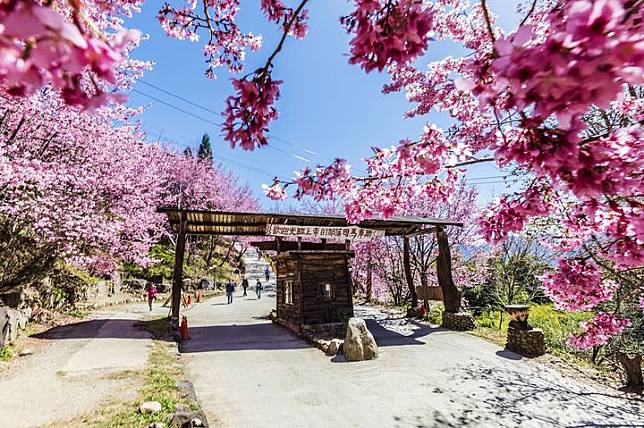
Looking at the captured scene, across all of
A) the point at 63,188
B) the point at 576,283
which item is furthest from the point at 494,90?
the point at 63,188

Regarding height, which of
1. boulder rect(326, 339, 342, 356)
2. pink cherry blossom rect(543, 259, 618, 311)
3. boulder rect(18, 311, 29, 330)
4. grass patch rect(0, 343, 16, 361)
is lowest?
boulder rect(326, 339, 342, 356)

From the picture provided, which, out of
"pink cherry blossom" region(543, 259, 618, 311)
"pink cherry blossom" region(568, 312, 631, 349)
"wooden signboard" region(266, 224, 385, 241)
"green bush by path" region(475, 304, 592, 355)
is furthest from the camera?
"wooden signboard" region(266, 224, 385, 241)

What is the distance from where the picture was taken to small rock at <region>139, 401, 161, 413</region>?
4914 millimetres

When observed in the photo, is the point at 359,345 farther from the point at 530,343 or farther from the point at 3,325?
the point at 3,325

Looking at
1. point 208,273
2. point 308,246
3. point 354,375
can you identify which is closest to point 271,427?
point 354,375

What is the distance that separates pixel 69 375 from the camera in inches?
262

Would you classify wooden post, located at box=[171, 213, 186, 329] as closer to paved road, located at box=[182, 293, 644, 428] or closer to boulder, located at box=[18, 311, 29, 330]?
paved road, located at box=[182, 293, 644, 428]

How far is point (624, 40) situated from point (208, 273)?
3190 cm

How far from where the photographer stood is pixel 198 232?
13.1 m

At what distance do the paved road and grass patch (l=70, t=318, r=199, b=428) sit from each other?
494 millimetres

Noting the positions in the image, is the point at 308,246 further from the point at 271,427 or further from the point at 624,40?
A: the point at 624,40

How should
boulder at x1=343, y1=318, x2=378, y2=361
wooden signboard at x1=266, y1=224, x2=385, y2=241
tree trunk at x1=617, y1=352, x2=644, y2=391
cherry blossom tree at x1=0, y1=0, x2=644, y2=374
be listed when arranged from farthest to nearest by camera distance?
wooden signboard at x1=266, y1=224, x2=385, y2=241, boulder at x1=343, y1=318, x2=378, y2=361, tree trunk at x1=617, y1=352, x2=644, y2=391, cherry blossom tree at x1=0, y1=0, x2=644, y2=374

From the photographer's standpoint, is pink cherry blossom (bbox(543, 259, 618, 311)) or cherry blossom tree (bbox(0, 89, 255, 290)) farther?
cherry blossom tree (bbox(0, 89, 255, 290))

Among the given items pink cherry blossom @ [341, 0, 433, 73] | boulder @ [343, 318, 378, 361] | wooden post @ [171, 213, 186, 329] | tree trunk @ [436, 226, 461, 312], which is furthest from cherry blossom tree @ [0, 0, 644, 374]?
tree trunk @ [436, 226, 461, 312]
